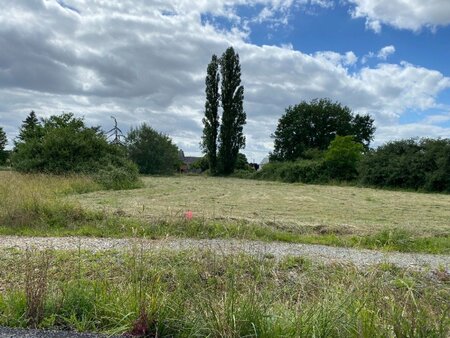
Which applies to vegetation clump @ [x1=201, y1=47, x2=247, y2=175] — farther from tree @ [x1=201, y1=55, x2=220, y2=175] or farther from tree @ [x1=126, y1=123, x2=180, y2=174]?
tree @ [x1=126, y1=123, x2=180, y2=174]

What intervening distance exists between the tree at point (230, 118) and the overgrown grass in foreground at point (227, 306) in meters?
51.1

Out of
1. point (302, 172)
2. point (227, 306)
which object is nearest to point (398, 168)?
point (302, 172)

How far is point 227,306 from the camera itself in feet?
11.2

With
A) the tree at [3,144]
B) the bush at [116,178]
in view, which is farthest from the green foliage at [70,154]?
the tree at [3,144]

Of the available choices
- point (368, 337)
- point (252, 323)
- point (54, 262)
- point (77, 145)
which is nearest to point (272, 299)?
point (252, 323)

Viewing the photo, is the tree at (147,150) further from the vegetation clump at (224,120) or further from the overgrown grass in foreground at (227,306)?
the overgrown grass in foreground at (227,306)

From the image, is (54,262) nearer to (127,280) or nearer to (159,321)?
(127,280)

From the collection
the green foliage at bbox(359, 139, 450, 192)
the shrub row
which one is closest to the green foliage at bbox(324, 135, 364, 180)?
the shrub row

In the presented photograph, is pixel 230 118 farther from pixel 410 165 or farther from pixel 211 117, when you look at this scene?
pixel 410 165

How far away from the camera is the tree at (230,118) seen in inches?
2184

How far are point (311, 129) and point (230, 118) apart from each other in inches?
867

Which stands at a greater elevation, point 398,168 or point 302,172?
point 398,168

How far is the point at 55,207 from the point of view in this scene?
37.6 feet

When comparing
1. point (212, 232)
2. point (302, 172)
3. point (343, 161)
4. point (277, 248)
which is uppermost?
point (343, 161)
